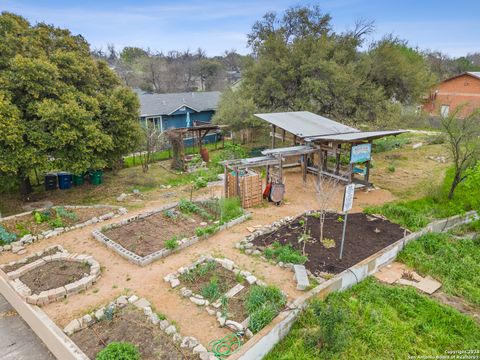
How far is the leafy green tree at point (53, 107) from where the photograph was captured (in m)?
9.64

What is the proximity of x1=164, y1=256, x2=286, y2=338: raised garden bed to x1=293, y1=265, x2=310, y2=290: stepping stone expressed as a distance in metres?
0.52

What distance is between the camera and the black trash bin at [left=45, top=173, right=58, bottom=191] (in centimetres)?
1312

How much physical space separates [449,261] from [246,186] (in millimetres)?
6263

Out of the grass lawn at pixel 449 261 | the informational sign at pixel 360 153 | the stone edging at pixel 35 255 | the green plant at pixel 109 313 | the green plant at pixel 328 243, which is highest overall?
the informational sign at pixel 360 153

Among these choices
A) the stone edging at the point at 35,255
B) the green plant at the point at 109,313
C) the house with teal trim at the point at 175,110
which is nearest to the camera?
the green plant at the point at 109,313

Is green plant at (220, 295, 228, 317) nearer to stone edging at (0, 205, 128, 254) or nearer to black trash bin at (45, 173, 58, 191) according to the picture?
stone edging at (0, 205, 128, 254)

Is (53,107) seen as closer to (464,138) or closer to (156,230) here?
(156,230)

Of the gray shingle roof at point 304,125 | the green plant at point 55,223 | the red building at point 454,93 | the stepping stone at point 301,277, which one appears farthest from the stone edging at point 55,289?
the red building at point 454,93

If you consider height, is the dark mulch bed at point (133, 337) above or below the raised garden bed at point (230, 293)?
below

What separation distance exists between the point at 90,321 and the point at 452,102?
37.6 meters

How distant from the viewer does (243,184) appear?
10.8 meters

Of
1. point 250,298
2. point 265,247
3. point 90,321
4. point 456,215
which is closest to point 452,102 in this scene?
point 456,215

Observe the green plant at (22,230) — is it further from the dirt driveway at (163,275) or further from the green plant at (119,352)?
the green plant at (119,352)

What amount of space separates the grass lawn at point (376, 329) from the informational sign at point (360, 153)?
19.3 feet
